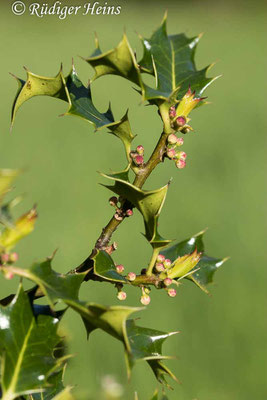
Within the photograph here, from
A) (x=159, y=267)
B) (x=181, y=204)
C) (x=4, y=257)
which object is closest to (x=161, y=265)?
(x=159, y=267)

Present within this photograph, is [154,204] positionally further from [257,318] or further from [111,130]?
[257,318]

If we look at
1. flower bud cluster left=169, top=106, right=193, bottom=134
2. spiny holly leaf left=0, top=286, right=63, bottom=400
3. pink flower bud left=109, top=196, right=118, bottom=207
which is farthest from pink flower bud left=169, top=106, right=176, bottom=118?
spiny holly leaf left=0, top=286, right=63, bottom=400

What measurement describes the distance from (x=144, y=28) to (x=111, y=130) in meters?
6.04

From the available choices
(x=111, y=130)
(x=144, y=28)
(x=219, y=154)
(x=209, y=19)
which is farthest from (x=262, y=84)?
(x=111, y=130)

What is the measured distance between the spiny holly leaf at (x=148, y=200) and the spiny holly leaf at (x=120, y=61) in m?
0.10

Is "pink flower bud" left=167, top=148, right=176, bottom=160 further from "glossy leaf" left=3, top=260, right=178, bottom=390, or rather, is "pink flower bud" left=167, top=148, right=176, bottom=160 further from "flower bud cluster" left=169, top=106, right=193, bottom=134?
"glossy leaf" left=3, top=260, right=178, bottom=390

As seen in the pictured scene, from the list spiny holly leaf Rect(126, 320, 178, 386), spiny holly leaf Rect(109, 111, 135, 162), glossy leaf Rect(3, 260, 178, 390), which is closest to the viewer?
glossy leaf Rect(3, 260, 178, 390)

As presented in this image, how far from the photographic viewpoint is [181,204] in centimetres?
346

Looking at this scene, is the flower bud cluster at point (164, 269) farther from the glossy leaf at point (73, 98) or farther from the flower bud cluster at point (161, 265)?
the glossy leaf at point (73, 98)

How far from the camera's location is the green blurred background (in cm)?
244

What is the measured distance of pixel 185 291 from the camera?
279 cm

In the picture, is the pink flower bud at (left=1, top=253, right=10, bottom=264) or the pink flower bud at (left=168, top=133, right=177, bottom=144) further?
the pink flower bud at (left=168, top=133, right=177, bottom=144)

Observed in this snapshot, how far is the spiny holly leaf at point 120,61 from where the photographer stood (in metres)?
0.64

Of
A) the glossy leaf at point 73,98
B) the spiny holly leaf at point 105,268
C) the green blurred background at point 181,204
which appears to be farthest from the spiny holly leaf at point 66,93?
the green blurred background at point 181,204
